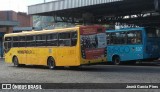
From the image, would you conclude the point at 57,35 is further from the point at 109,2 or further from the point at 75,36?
the point at 109,2

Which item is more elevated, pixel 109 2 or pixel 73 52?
pixel 109 2

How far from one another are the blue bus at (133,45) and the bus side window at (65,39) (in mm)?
5133

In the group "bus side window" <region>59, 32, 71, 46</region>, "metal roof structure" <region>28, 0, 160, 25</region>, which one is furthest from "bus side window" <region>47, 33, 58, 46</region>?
"metal roof structure" <region>28, 0, 160, 25</region>

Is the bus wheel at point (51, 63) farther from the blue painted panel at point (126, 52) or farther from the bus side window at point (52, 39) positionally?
the blue painted panel at point (126, 52)

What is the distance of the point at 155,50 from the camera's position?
25.7m

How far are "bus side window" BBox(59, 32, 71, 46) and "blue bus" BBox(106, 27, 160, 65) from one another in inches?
202

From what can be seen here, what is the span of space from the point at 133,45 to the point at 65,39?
5.25 metres

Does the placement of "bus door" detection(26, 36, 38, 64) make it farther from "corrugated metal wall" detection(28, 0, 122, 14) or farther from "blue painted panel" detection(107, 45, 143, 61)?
"corrugated metal wall" detection(28, 0, 122, 14)

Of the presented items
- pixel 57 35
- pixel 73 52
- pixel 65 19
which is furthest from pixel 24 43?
pixel 65 19

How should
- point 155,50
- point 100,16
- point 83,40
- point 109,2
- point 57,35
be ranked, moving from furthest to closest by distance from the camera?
point 100,16
point 109,2
point 155,50
point 57,35
point 83,40

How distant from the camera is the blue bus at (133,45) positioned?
25.0 metres

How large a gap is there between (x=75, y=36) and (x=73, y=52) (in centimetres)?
91

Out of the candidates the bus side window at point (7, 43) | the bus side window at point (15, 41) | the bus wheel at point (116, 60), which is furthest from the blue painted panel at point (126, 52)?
the bus side window at point (7, 43)

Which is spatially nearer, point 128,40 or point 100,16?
point 128,40
